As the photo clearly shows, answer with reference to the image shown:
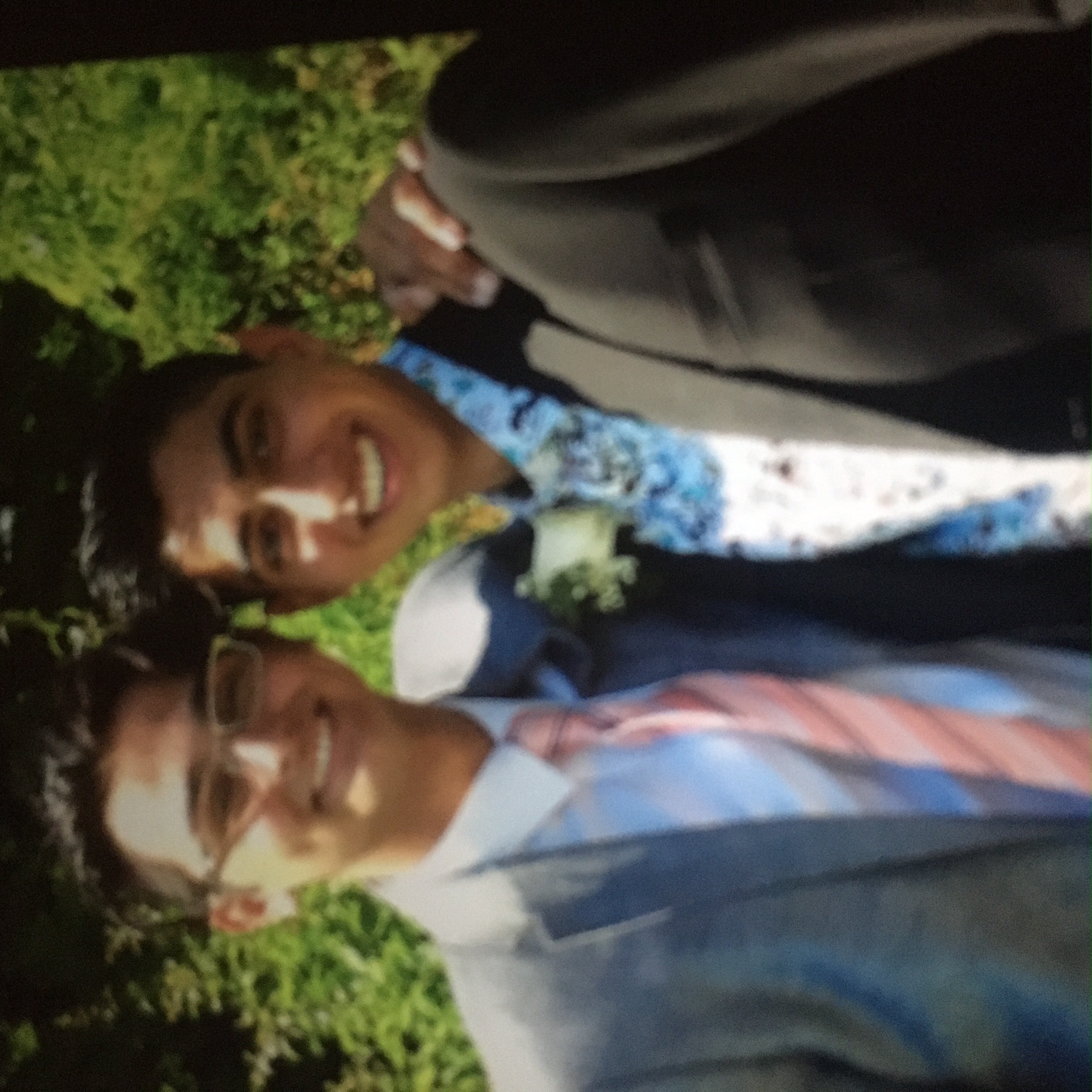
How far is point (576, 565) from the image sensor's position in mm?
1155

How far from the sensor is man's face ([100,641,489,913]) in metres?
1.12

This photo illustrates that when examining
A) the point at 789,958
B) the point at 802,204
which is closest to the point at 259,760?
the point at 789,958

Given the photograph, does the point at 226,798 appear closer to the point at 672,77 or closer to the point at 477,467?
the point at 477,467

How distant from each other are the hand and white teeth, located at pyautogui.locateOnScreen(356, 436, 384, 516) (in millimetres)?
132

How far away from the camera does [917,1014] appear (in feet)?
3.20

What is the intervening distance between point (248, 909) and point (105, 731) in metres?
0.21

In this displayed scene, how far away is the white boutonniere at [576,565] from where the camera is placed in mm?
1146

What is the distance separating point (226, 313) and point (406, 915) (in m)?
0.60

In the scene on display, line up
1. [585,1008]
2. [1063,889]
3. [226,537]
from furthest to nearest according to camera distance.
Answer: [226,537]
[585,1008]
[1063,889]

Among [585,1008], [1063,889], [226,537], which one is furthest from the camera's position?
[226,537]

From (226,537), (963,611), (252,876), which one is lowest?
(252,876)

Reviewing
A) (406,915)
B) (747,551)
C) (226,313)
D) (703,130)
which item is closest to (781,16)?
(703,130)

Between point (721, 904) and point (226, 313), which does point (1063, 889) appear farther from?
point (226, 313)

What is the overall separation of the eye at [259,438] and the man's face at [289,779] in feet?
0.59
